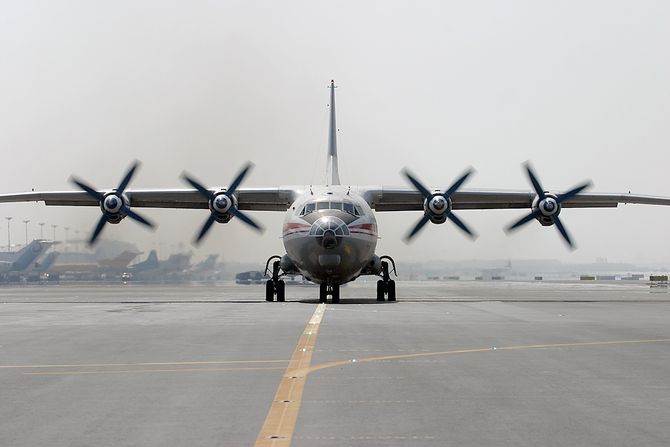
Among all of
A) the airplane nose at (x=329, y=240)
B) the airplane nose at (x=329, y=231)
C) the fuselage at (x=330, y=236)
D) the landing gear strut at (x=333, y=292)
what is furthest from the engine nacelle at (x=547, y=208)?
the airplane nose at (x=329, y=240)

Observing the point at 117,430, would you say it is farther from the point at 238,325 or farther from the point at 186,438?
the point at 238,325

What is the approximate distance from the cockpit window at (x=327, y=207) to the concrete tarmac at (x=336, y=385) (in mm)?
14785

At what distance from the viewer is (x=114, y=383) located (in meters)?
11.9

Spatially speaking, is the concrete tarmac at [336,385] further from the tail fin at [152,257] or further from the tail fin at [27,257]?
the tail fin at [152,257]

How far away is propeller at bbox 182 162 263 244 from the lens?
4047cm

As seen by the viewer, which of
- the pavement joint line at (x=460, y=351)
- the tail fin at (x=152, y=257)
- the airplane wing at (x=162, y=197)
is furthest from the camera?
the tail fin at (x=152, y=257)

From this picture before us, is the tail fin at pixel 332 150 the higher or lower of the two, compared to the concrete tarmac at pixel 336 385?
higher

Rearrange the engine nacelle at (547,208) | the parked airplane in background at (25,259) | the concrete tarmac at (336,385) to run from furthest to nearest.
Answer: the parked airplane in background at (25,259), the engine nacelle at (547,208), the concrete tarmac at (336,385)

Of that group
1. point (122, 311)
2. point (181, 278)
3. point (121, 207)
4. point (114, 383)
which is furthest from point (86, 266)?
point (114, 383)

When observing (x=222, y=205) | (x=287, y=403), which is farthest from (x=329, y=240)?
(x=287, y=403)

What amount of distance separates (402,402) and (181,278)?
10513 centimetres

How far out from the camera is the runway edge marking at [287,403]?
8031 millimetres

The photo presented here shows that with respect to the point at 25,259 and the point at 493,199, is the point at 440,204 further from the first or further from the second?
Result: the point at 25,259

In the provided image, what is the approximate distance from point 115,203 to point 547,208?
66.7 feet
